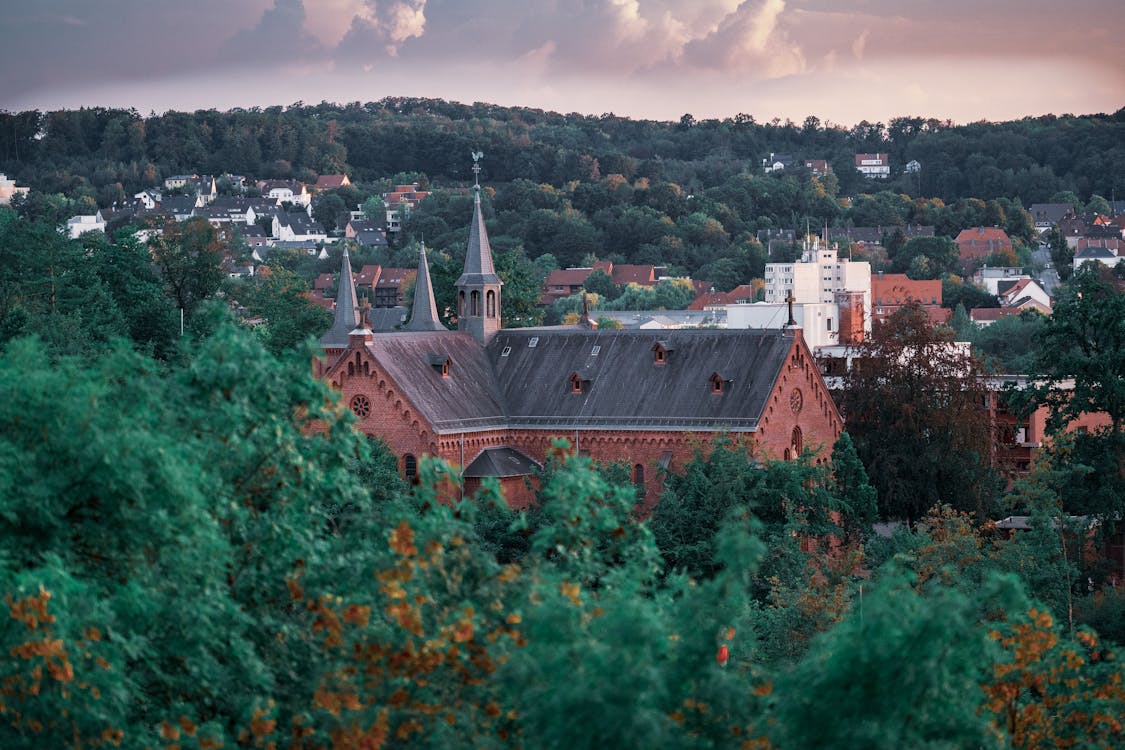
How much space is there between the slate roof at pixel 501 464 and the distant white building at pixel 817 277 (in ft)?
381

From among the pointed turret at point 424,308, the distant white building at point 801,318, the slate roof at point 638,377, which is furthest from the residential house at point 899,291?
the slate roof at point 638,377

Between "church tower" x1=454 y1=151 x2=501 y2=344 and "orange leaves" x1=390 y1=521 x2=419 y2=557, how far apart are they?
155 feet

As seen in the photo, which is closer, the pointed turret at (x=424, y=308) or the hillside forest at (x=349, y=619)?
the hillside forest at (x=349, y=619)

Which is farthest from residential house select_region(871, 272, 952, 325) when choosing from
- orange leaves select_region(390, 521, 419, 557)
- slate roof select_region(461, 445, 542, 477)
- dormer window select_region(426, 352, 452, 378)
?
orange leaves select_region(390, 521, 419, 557)

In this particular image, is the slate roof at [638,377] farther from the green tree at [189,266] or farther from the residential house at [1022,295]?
the residential house at [1022,295]

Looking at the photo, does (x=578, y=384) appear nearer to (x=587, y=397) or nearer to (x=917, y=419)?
(x=587, y=397)

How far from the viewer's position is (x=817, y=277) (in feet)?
610

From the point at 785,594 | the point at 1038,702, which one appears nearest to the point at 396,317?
the point at 785,594

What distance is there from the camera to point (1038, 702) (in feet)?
87.9

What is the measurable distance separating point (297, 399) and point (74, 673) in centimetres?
529

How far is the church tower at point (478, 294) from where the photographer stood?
69438mm

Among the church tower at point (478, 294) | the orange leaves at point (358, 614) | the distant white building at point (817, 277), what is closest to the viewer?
the orange leaves at point (358, 614)

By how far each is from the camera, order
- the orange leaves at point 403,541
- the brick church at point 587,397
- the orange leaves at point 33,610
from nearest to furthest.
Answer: the orange leaves at point 33,610 → the orange leaves at point 403,541 → the brick church at point 587,397

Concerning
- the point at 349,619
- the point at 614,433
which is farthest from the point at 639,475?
the point at 349,619
